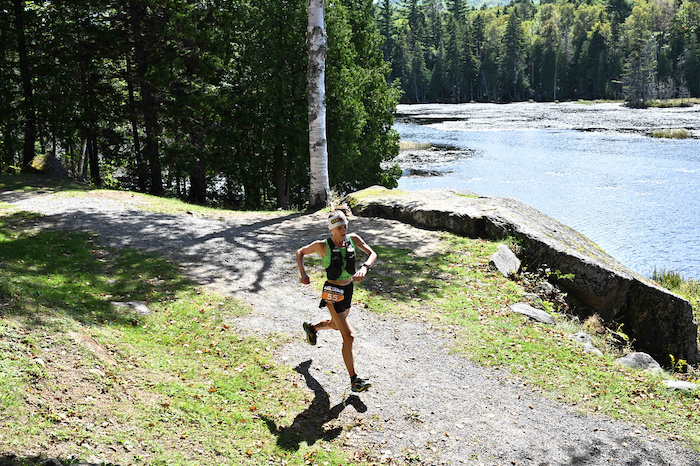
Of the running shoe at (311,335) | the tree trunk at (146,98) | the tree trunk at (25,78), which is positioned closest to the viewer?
the running shoe at (311,335)

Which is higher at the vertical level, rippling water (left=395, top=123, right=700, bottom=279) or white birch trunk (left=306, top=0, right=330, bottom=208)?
white birch trunk (left=306, top=0, right=330, bottom=208)

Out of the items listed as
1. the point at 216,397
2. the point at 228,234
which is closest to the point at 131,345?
the point at 216,397

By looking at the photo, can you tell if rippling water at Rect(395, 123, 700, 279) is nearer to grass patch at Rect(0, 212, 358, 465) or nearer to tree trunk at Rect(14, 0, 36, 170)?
grass patch at Rect(0, 212, 358, 465)

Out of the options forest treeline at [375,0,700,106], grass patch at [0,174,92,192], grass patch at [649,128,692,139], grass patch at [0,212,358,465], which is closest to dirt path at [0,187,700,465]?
grass patch at [0,212,358,465]

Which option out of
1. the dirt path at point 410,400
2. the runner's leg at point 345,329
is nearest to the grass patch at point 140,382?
the dirt path at point 410,400

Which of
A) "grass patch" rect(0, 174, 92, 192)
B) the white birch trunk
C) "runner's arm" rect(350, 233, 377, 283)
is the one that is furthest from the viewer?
"grass patch" rect(0, 174, 92, 192)

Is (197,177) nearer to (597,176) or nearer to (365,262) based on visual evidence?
(365,262)

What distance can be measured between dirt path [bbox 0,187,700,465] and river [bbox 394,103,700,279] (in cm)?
1432

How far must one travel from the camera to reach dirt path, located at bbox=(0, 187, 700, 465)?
20.6 feet

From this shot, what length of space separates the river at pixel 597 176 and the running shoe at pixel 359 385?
16.0m

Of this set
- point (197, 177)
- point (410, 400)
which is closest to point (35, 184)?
point (197, 177)

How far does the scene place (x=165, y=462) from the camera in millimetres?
5113

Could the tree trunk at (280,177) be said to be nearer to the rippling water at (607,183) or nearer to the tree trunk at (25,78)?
the tree trunk at (25,78)

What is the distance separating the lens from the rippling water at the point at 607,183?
72.9 feet
